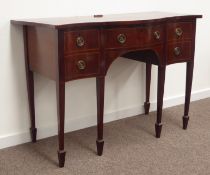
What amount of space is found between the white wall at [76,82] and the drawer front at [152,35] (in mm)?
447

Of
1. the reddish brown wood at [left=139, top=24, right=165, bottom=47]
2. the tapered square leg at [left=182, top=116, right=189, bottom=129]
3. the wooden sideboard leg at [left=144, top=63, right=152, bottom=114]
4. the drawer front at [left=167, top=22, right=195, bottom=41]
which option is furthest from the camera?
the wooden sideboard leg at [left=144, top=63, right=152, bottom=114]

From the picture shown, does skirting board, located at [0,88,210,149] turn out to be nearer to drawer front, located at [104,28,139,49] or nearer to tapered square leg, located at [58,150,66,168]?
tapered square leg, located at [58,150,66,168]

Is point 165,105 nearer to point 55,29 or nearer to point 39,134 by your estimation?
point 39,134

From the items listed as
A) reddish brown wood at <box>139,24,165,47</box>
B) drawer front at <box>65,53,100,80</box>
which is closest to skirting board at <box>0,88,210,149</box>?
drawer front at <box>65,53,100,80</box>

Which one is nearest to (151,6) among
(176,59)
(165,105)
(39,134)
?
(176,59)

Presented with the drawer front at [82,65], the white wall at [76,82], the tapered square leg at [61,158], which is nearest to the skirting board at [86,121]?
the white wall at [76,82]

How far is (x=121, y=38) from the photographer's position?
1772 millimetres

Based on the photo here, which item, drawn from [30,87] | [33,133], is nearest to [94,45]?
[30,87]

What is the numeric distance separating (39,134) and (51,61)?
0.61 metres

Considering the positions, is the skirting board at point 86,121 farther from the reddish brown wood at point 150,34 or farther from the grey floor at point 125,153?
the reddish brown wood at point 150,34

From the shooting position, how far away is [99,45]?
171 centimetres

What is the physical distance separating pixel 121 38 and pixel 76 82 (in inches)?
21.4

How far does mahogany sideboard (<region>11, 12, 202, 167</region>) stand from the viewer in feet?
5.33

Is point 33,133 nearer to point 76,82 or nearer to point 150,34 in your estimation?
point 76,82
